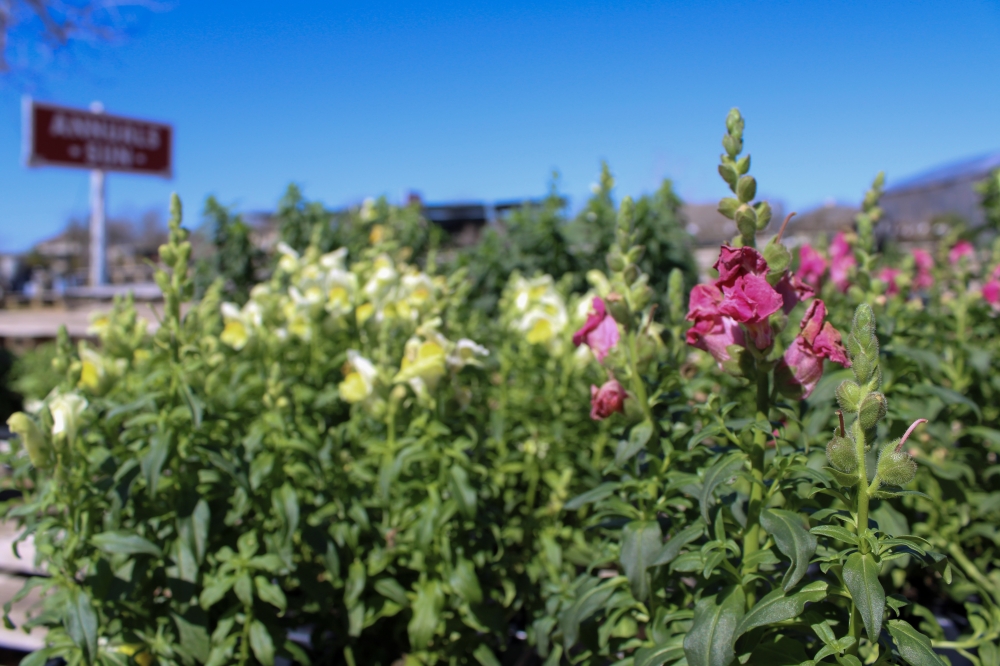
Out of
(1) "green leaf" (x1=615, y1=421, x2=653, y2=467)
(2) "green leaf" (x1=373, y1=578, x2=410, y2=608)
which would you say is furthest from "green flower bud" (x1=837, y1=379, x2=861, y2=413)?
(2) "green leaf" (x1=373, y1=578, x2=410, y2=608)

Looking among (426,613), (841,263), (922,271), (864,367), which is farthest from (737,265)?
(922,271)

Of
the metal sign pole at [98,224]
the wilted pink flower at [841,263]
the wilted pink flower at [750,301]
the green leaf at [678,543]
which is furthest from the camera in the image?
the metal sign pole at [98,224]

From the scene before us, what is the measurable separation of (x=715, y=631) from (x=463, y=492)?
0.91 metres

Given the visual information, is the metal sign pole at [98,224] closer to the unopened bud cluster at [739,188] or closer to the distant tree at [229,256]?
the distant tree at [229,256]

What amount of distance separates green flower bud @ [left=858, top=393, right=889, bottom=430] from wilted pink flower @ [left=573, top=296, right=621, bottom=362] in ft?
2.31

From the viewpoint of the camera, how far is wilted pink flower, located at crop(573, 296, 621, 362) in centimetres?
173

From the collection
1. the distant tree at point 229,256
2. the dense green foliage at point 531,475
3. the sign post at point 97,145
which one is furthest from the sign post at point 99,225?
the dense green foliage at point 531,475

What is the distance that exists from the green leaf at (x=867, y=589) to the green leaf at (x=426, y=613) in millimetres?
1288

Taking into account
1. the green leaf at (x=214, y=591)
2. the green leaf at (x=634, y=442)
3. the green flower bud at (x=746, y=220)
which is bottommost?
the green leaf at (x=214, y=591)

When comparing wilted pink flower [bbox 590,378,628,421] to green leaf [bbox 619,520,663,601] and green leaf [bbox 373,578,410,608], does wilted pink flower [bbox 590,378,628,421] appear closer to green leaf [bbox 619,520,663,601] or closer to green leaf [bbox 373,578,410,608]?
green leaf [bbox 619,520,663,601]

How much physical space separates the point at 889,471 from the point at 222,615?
1810 mm

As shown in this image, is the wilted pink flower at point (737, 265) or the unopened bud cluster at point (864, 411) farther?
the wilted pink flower at point (737, 265)

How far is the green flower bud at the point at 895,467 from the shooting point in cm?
104

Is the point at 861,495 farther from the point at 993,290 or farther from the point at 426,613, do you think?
the point at 993,290
